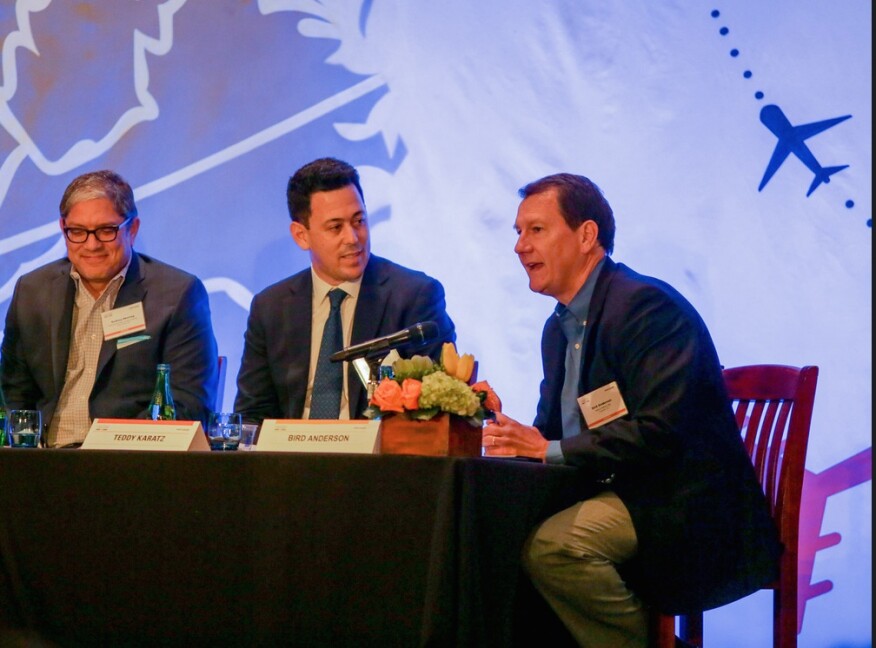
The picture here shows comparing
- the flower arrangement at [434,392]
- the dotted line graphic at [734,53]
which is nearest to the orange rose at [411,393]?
the flower arrangement at [434,392]

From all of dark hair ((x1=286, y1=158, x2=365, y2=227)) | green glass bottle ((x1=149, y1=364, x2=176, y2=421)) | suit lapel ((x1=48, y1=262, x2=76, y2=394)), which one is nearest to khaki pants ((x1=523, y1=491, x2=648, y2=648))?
green glass bottle ((x1=149, y1=364, x2=176, y2=421))

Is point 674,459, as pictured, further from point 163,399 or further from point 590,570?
point 163,399

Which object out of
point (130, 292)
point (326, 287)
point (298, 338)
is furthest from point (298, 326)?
point (130, 292)

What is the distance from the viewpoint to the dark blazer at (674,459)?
241 centimetres

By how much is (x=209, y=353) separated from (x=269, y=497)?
127 centimetres

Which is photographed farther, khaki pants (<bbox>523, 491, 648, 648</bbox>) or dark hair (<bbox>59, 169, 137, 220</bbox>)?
dark hair (<bbox>59, 169, 137, 220</bbox>)

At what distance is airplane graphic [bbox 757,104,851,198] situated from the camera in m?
3.45

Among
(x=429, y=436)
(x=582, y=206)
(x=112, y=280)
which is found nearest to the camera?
(x=429, y=436)

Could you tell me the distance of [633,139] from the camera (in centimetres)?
363

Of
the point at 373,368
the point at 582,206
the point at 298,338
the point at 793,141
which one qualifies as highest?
the point at 793,141

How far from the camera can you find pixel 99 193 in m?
3.34

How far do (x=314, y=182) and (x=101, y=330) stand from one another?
30.3 inches

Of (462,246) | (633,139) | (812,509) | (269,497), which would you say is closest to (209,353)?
(462,246)

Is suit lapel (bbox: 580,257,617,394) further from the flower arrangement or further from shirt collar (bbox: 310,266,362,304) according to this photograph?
shirt collar (bbox: 310,266,362,304)
